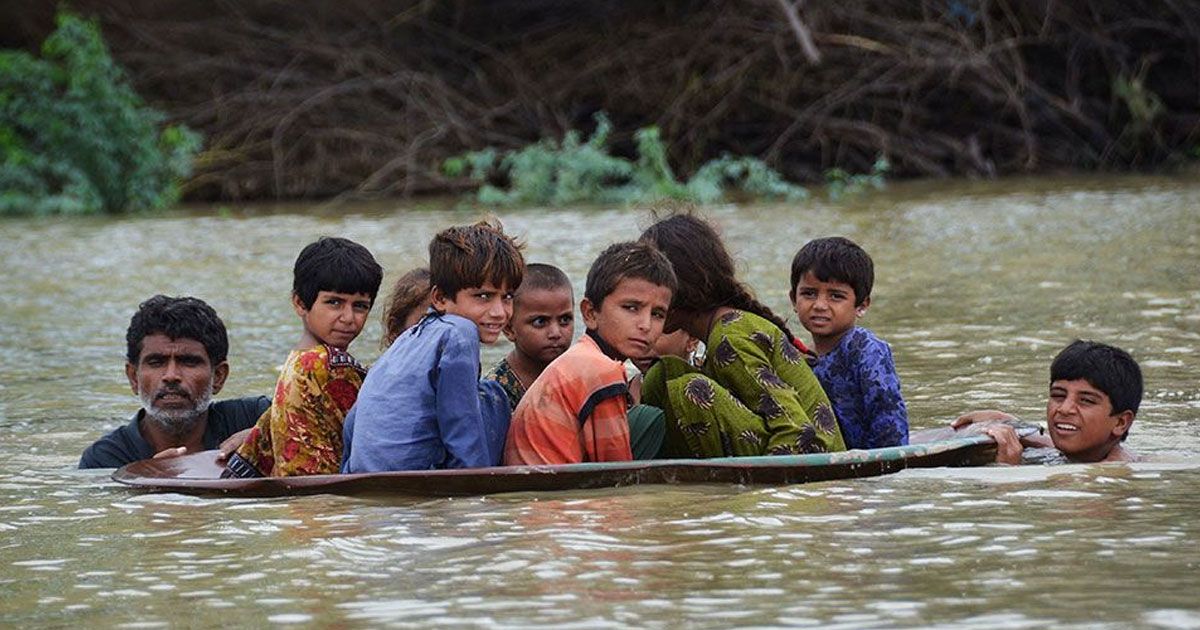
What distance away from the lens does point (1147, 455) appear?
19.4 feet

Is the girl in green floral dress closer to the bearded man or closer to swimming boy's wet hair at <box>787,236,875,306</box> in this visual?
swimming boy's wet hair at <box>787,236,875,306</box>

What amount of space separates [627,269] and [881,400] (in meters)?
1.09

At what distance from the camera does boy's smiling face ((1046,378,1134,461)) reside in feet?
19.3

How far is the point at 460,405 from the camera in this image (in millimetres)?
5152

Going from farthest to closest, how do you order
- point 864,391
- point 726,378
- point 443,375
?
point 864,391 → point 726,378 → point 443,375

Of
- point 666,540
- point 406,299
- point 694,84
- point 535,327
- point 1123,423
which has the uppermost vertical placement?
point 694,84

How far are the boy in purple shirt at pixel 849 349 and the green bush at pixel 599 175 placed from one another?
37.4 ft

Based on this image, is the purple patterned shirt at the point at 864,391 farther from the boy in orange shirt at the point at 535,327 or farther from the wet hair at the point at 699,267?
the boy in orange shirt at the point at 535,327

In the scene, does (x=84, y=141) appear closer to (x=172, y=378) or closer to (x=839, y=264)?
(x=172, y=378)

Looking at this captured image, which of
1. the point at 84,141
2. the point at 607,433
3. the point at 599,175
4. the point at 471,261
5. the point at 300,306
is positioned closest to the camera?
the point at 471,261

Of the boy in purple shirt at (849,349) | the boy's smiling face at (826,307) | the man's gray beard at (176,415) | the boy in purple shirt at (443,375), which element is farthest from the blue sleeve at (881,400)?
the man's gray beard at (176,415)

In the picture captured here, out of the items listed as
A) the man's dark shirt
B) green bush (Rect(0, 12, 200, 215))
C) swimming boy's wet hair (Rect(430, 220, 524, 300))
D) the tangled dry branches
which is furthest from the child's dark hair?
green bush (Rect(0, 12, 200, 215))

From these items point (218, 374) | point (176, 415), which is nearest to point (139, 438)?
point (176, 415)

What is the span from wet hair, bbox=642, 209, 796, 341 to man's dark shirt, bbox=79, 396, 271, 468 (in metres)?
1.55
